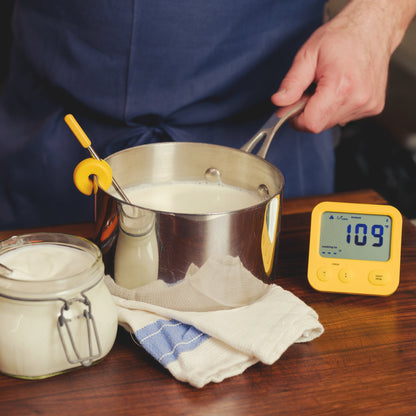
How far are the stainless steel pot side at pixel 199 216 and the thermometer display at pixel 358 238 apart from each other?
0.11 metres

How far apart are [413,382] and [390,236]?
234 millimetres

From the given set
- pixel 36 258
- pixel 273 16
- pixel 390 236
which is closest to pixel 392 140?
pixel 273 16

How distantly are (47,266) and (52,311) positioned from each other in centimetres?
6

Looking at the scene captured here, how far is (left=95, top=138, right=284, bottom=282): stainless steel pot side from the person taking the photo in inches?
26.5

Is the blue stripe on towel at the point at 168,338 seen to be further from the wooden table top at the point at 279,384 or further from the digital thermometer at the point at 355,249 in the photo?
the digital thermometer at the point at 355,249

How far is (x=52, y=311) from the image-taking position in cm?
61

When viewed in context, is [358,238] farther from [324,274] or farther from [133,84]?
[133,84]

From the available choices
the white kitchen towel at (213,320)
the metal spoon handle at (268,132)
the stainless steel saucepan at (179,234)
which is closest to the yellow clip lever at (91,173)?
the stainless steel saucepan at (179,234)

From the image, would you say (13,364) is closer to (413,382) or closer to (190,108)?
(413,382)

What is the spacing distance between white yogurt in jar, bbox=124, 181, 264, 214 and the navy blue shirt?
24 cm

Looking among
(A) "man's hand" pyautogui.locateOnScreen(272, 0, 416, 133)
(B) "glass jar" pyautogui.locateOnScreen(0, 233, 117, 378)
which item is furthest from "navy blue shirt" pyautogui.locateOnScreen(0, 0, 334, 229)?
(B) "glass jar" pyautogui.locateOnScreen(0, 233, 117, 378)

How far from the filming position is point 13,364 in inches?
24.5

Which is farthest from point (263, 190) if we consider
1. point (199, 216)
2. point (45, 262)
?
point (45, 262)

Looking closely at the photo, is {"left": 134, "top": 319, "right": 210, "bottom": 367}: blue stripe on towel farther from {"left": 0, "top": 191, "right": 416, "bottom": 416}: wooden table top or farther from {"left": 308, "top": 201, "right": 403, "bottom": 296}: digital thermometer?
{"left": 308, "top": 201, "right": 403, "bottom": 296}: digital thermometer
